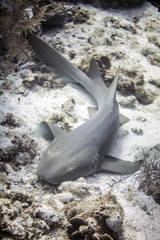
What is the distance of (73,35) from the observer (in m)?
6.75

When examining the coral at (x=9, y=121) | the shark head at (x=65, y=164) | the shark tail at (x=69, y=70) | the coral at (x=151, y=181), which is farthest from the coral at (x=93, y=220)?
the shark tail at (x=69, y=70)

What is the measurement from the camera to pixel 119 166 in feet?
11.3

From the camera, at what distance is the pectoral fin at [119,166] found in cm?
336

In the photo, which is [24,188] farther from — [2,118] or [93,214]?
[2,118]

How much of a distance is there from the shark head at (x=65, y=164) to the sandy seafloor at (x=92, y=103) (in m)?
0.13

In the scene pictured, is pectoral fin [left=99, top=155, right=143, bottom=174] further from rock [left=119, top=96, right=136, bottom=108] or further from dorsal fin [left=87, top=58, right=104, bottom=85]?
dorsal fin [left=87, top=58, right=104, bottom=85]

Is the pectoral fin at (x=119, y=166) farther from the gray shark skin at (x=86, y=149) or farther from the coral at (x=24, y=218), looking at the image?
the coral at (x=24, y=218)

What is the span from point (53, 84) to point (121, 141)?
7.93 feet

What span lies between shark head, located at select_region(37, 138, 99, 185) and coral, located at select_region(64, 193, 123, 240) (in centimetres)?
55

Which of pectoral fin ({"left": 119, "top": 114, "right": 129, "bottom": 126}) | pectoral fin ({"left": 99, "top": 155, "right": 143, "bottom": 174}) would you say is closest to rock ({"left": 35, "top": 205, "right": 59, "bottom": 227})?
pectoral fin ({"left": 99, "top": 155, "right": 143, "bottom": 174})

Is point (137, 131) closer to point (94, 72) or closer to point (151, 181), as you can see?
point (151, 181)

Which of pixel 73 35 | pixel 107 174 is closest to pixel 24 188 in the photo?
pixel 107 174

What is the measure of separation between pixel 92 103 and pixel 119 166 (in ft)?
6.84

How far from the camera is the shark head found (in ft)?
9.30
